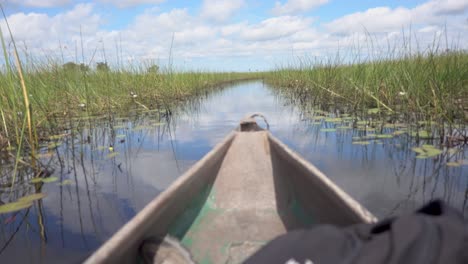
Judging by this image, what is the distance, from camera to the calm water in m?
2.01

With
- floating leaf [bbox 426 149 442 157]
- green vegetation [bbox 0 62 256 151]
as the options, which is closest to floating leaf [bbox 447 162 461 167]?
floating leaf [bbox 426 149 442 157]

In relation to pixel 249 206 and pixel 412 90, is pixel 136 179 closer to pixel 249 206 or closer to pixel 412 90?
pixel 249 206

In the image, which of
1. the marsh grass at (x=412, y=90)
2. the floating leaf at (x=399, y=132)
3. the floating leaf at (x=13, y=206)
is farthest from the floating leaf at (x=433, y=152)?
the floating leaf at (x=13, y=206)

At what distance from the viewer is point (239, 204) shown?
A: 224 cm

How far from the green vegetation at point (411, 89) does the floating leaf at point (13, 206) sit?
11.8ft

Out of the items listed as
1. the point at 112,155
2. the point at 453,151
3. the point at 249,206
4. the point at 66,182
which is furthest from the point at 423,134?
the point at 66,182

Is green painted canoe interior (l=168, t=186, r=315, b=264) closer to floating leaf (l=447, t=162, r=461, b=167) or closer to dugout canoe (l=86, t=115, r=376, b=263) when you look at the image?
dugout canoe (l=86, t=115, r=376, b=263)

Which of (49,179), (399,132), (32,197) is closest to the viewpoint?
(32,197)

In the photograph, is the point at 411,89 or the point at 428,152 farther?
the point at 411,89

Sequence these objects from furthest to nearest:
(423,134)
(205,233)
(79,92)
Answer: (79,92), (423,134), (205,233)

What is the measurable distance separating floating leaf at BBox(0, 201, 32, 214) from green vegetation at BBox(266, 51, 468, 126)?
142 inches

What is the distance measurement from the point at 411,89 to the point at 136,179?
11.3ft

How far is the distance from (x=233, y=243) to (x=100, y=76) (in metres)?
5.58

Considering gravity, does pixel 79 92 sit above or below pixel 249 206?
above
